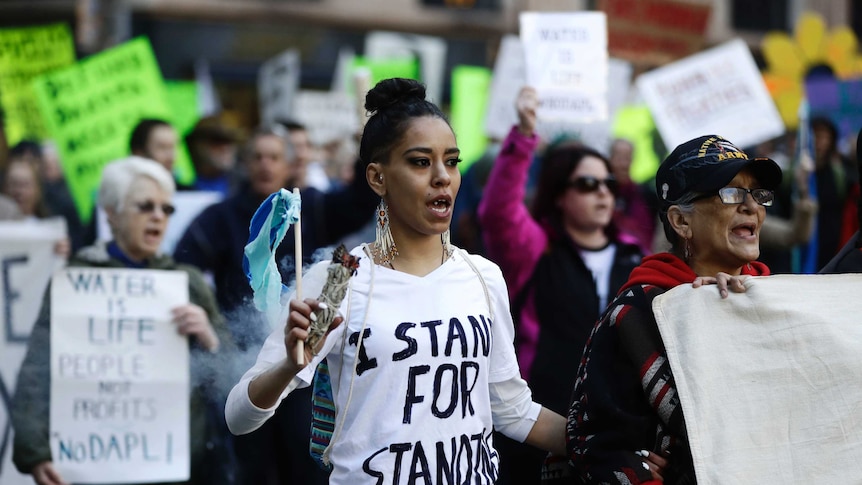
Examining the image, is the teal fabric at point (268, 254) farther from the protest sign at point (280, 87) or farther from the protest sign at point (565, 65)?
the protest sign at point (280, 87)

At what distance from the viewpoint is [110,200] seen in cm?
523

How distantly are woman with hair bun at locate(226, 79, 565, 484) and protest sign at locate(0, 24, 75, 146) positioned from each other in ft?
24.3

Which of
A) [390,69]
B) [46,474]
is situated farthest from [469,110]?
[46,474]

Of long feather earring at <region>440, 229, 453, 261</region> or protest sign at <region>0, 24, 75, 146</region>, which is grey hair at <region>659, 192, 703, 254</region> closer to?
long feather earring at <region>440, 229, 453, 261</region>

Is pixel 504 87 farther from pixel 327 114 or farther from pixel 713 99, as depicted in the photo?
pixel 327 114

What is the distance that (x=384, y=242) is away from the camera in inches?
128

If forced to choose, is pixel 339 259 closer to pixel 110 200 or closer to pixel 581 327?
pixel 581 327

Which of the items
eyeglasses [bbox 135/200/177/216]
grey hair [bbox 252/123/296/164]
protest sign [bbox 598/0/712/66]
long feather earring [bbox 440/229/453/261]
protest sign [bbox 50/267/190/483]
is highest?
protest sign [bbox 598/0/712/66]

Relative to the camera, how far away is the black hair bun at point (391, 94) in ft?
10.7

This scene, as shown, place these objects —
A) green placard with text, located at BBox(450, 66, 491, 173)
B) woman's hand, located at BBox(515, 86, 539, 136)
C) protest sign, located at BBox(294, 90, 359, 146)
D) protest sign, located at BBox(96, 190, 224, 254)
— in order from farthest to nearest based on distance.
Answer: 1. protest sign, located at BBox(294, 90, 359, 146)
2. green placard with text, located at BBox(450, 66, 491, 173)
3. protest sign, located at BBox(96, 190, 224, 254)
4. woman's hand, located at BBox(515, 86, 539, 136)

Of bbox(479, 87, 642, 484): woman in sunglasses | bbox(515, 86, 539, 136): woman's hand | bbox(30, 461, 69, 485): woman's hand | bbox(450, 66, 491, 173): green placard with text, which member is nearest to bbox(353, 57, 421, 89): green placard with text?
bbox(450, 66, 491, 173): green placard with text

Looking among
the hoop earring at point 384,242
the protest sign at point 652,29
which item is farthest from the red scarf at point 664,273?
the protest sign at point 652,29

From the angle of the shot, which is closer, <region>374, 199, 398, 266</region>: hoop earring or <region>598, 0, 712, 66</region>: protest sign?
<region>374, 199, 398, 266</region>: hoop earring

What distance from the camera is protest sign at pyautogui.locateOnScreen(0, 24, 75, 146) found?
9.98m
